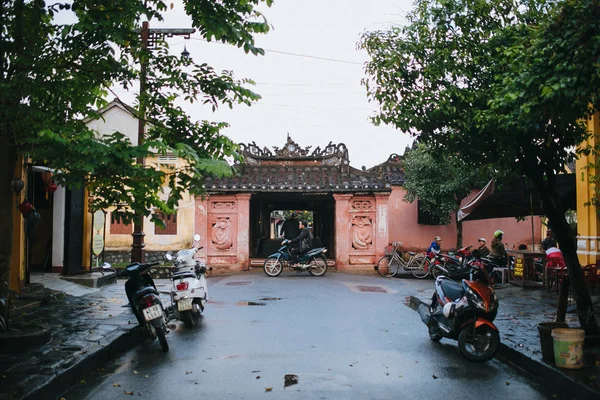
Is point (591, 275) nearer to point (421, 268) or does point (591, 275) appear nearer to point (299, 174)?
point (421, 268)

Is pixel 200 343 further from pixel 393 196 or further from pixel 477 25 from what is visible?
pixel 393 196

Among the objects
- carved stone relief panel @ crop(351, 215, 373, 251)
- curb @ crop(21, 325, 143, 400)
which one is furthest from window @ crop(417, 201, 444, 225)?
curb @ crop(21, 325, 143, 400)

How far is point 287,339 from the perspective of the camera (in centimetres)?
835

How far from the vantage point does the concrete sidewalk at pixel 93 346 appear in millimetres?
5609

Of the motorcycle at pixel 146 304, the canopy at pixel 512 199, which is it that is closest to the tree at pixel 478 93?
the canopy at pixel 512 199

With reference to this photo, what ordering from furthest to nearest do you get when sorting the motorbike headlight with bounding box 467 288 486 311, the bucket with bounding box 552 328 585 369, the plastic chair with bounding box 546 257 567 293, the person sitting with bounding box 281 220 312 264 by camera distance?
1. the person sitting with bounding box 281 220 312 264
2. the plastic chair with bounding box 546 257 567 293
3. the motorbike headlight with bounding box 467 288 486 311
4. the bucket with bounding box 552 328 585 369

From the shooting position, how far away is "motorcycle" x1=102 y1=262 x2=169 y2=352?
7.54 metres

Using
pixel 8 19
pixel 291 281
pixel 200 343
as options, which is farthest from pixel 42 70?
pixel 291 281

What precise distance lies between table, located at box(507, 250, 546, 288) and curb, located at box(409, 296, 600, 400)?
7654 mm

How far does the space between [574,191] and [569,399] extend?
10183mm

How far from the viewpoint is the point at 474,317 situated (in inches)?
285

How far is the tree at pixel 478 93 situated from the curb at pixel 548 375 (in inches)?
43.5

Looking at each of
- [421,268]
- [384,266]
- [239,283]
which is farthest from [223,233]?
[421,268]

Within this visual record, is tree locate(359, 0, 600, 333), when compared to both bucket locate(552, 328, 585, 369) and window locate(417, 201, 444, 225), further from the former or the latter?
window locate(417, 201, 444, 225)
